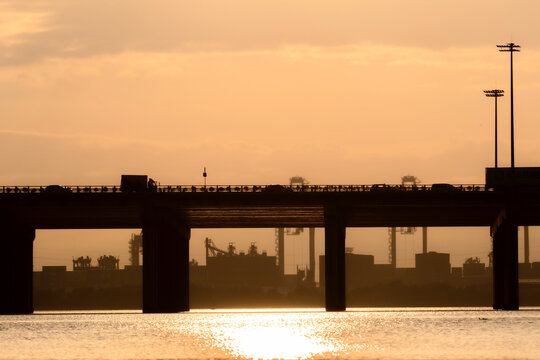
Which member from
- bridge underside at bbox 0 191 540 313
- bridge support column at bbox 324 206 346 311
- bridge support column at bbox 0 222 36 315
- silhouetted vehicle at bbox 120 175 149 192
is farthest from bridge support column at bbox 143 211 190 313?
bridge support column at bbox 324 206 346 311

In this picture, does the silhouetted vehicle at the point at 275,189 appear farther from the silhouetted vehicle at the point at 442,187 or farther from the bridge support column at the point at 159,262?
the silhouetted vehicle at the point at 442,187

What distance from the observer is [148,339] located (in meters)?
132

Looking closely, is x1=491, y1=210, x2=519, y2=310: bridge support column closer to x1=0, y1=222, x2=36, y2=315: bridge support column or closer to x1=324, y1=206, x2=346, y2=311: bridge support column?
x1=324, y1=206, x2=346, y2=311: bridge support column

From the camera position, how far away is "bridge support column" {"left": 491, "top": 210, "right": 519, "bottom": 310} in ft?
583

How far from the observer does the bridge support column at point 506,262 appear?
178 metres

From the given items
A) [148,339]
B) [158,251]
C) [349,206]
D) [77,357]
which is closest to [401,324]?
[349,206]

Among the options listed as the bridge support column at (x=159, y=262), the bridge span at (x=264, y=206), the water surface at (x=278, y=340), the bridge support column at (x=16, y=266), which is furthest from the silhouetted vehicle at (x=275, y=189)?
the bridge support column at (x=16, y=266)

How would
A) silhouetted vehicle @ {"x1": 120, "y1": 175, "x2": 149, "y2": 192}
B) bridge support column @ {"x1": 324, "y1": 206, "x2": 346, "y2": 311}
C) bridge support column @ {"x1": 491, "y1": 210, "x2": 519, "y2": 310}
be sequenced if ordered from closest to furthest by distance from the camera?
1. bridge support column @ {"x1": 324, "y1": 206, "x2": 346, "y2": 311}
2. bridge support column @ {"x1": 491, "y1": 210, "x2": 519, "y2": 310}
3. silhouetted vehicle @ {"x1": 120, "y1": 175, "x2": 149, "y2": 192}

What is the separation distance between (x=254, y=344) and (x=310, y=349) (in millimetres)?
8584

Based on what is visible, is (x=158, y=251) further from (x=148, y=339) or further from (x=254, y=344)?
(x=254, y=344)

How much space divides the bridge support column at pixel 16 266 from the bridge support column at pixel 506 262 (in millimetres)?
64390

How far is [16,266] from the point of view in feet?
618

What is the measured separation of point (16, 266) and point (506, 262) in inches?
2569

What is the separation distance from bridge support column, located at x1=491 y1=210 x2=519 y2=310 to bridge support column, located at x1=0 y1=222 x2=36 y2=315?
6439cm
